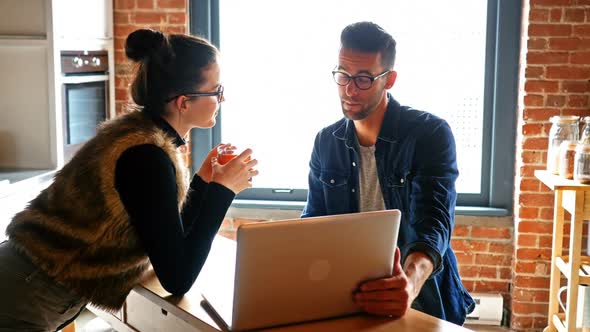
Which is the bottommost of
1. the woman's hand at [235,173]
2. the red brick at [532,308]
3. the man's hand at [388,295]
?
the red brick at [532,308]

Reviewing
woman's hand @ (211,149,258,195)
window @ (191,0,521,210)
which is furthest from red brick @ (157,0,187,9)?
woman's hand @ (211,149,258,195)

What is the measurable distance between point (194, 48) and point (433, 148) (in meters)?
0.78

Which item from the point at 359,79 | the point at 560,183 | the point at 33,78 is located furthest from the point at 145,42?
the point at 560,183

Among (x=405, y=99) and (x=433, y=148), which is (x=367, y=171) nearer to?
(x=433, y=148)

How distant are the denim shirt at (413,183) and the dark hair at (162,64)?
0.63 meters

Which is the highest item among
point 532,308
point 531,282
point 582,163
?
point 582,163

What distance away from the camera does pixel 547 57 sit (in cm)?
390

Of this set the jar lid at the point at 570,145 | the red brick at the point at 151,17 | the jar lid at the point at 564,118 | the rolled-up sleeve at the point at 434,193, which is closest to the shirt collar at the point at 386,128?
the rolled-up sleeve at the point at 434,193

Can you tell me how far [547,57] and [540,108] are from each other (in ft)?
0.91

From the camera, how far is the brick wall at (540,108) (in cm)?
386

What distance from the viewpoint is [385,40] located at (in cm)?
232

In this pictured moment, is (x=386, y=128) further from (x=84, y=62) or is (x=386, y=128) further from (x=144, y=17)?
(x=144, y=17)

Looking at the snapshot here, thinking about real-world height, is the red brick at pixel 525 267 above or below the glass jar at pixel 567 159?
below

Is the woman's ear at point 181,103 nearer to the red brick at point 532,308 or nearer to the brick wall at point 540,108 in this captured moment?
the brick wall at point 540,108
